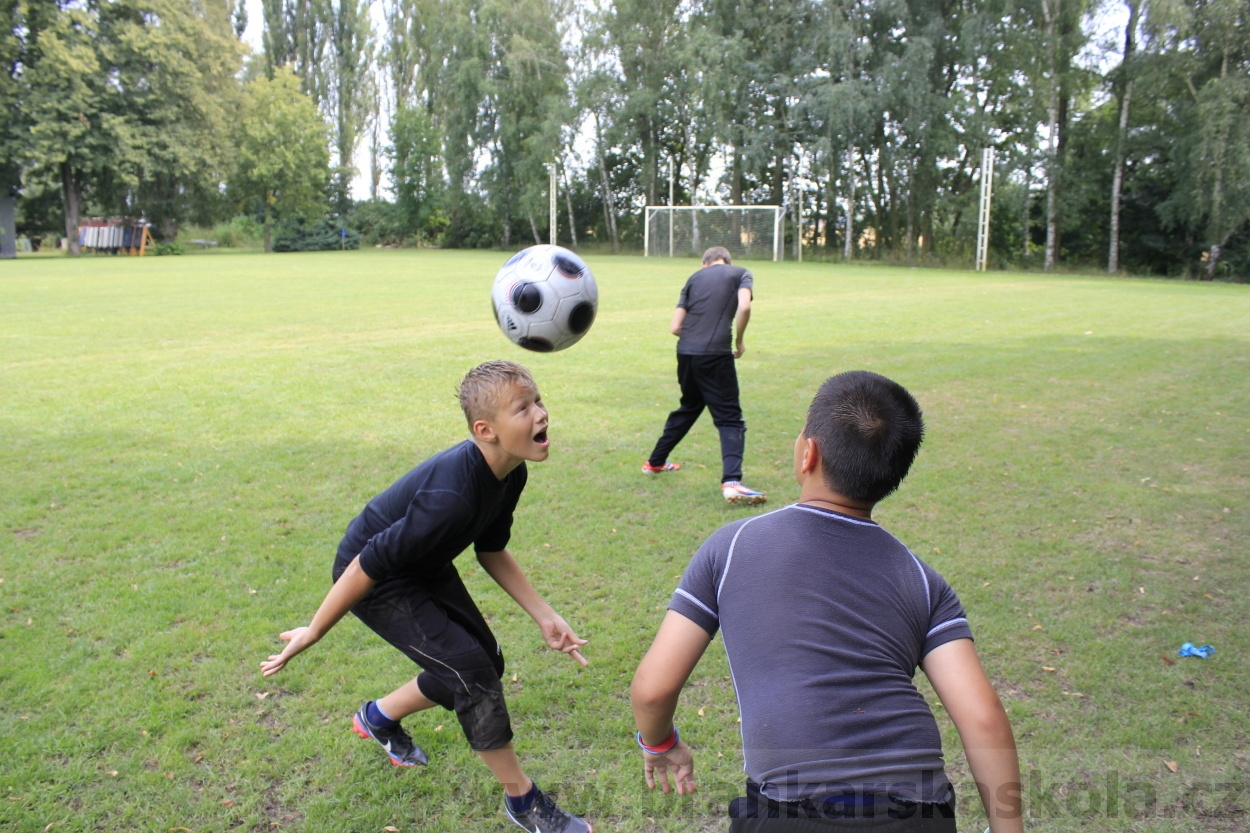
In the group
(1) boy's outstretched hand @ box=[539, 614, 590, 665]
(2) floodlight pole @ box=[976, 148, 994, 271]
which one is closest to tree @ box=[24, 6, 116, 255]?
(2) floodlight pole @ box=[976, 148, 994, 271]

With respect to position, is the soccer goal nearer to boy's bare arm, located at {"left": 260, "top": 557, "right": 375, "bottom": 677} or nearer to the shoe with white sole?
the shoe with white sole

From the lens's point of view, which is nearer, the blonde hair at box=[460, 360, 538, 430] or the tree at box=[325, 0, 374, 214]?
the blonde hair at box=[460, 360, 538, 430]

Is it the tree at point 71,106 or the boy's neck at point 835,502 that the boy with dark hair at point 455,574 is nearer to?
the boy's neck at point 835,502

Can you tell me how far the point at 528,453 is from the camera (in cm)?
270

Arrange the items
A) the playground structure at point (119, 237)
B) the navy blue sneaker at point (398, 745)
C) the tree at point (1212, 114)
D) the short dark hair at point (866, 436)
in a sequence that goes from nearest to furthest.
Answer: the short dark hair at point (866, 436) → the navy blue sneaker at point (398, 745) → the tree at point (1212, 114) → the playground structure at point (119, 237)

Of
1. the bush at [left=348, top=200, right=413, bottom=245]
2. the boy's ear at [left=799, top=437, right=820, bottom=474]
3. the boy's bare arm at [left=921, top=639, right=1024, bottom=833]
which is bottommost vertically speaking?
the boy's bare arm at [left=921, top=639, right=1024, bottom=833]

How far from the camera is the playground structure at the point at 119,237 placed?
46.6 meters

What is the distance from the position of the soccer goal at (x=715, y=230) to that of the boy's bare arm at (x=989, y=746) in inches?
1557

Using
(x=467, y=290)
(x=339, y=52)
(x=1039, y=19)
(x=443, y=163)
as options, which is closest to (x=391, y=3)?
(x=339, y=52)

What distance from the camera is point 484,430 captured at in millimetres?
2703

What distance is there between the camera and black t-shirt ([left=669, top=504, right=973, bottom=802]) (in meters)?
1.65

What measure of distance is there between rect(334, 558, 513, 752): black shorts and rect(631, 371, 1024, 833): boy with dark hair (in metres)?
1.07

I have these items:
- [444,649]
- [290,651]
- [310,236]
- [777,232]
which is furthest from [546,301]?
[310,236]

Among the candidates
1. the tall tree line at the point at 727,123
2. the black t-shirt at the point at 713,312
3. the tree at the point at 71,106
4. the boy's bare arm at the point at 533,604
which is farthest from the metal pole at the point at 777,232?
the boy's bare arm at the point at 533,604
